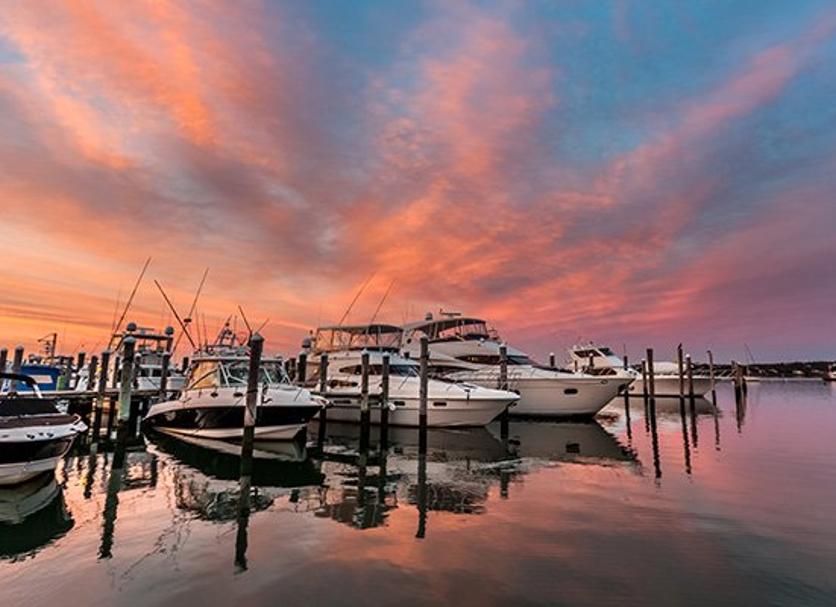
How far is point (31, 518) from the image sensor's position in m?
9.60

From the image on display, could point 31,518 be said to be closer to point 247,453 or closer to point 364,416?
point 247,453

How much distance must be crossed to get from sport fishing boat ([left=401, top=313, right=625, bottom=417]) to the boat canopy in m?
8.04

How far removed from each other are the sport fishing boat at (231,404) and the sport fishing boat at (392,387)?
3.94m

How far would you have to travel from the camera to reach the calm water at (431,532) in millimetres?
6402

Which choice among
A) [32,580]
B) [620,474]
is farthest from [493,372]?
[32,580]

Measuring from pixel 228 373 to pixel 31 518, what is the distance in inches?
377

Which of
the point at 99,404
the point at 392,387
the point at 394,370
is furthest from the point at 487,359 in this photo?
the point at 99,404

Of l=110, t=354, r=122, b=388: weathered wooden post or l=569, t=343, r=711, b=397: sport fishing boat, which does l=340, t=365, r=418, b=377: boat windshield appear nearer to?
l=110, t=354, r=122, b=388: weathered wooden post

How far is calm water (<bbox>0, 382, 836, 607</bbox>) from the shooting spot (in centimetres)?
640

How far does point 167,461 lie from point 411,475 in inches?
333

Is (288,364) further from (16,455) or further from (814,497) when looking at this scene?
(814,497)

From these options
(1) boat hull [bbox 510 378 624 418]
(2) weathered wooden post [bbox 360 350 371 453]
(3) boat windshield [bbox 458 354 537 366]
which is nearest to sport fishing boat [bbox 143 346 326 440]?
(2) weathered wooden post [bbox 360 350 371 453]

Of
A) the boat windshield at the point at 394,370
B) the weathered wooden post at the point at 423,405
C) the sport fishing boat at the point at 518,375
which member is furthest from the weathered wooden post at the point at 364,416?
the sport fishing boat at the point at 518,375

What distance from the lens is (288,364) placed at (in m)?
36.3
